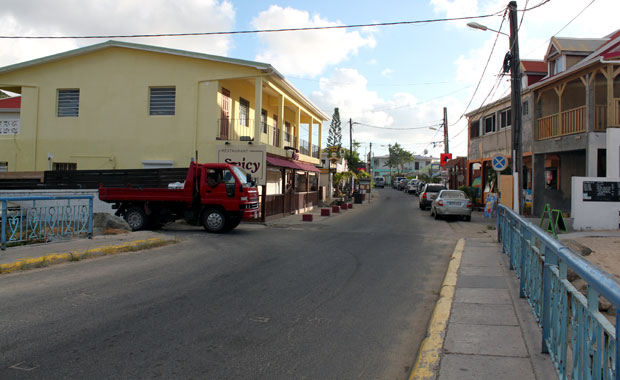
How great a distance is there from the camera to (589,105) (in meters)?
18.4

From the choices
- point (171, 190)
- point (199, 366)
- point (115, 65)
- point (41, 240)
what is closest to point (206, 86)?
point (115, 65)

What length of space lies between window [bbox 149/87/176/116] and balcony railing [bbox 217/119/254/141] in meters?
2.51

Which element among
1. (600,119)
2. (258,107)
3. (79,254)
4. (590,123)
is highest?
(258,107)

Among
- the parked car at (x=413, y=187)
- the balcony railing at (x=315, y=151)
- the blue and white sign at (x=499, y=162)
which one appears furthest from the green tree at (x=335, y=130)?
the blue and white sign at (x=499, y=162)

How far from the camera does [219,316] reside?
5.55m

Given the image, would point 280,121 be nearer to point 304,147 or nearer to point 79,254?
point 304,147

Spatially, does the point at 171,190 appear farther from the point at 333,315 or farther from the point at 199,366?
the point at 199,366

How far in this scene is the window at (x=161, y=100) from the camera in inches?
830

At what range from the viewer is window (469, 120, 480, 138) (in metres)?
32.3

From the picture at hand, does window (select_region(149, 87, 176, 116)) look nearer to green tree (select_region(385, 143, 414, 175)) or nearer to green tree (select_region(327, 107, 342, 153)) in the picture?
green tree (select_region(327, 107, 342, 153))

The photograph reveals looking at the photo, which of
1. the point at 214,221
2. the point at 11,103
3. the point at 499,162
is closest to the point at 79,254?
the point at 214,221

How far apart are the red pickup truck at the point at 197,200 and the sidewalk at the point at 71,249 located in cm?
257

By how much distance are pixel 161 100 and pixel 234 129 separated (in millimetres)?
3630

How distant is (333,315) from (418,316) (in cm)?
112
